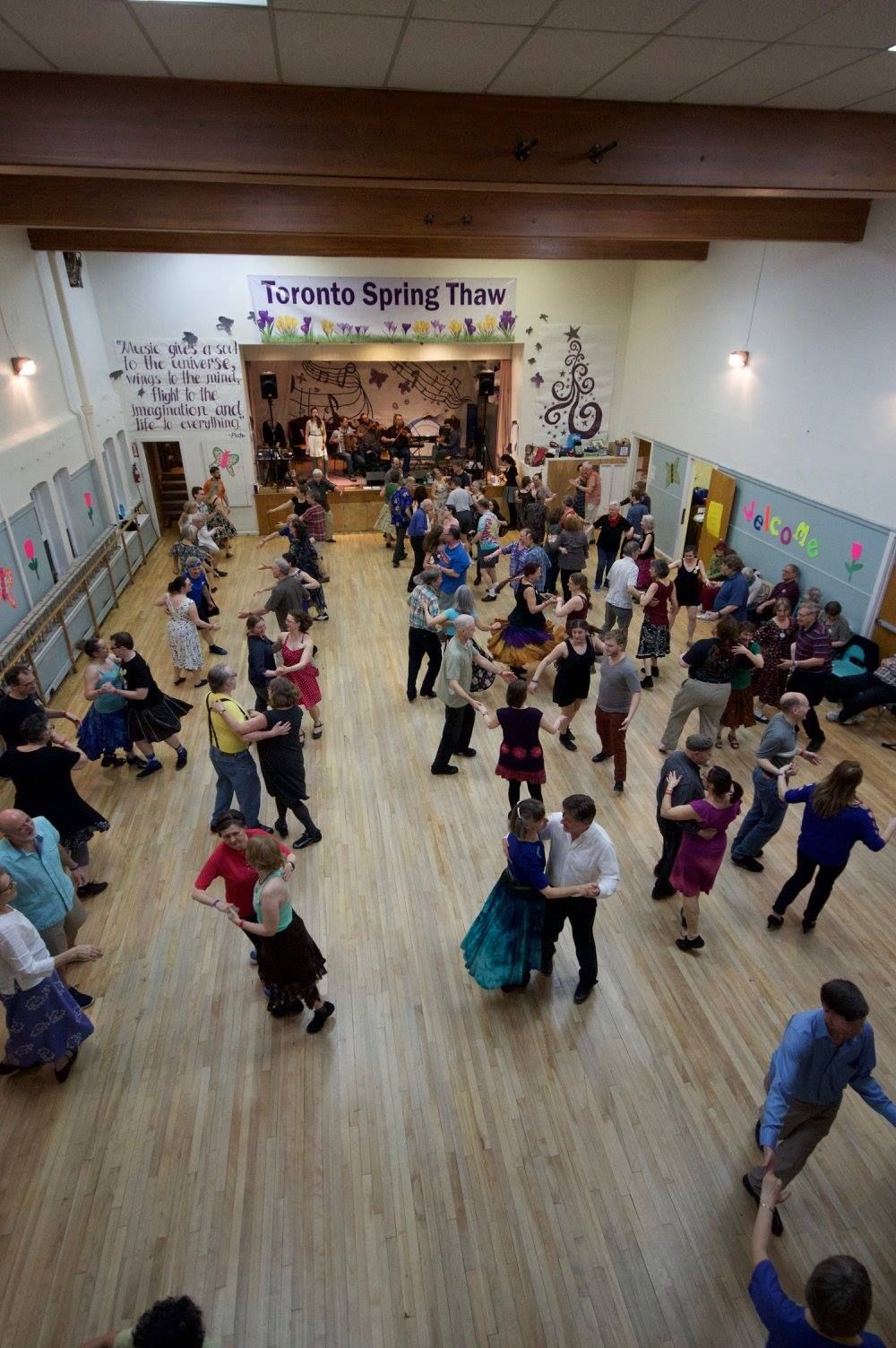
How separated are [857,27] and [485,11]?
1.52 metres

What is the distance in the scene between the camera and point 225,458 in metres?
12.1

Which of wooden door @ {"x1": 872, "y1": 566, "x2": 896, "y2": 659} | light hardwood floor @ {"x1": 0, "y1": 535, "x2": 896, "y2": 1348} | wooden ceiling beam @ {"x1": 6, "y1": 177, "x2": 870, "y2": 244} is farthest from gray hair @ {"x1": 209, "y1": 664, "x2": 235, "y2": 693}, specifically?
wooden door @ {"x1": 872, "y1": 566, "x2": 896, "y2": 659}

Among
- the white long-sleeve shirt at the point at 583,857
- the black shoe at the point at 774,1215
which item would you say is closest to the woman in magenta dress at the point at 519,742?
the white long-sleeve shirt at the point at 583,857

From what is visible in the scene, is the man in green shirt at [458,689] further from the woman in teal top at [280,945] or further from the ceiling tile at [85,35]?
the ceiling tile at [85,35]

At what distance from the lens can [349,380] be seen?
17.2m

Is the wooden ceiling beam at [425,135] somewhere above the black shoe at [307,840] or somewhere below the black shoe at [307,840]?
above

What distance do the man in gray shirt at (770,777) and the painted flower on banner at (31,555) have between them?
279 inches

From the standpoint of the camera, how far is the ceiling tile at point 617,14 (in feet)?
8.47

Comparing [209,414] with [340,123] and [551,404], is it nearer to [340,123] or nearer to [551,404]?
[551,404]

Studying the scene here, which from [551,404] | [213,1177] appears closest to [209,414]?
[551,404]

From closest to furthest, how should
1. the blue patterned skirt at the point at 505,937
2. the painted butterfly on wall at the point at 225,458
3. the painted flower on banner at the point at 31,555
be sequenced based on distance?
the blue patterned skirt at the point at 505,937 < the painted flower on banner at the point at 31,555 < the painted butterfly on wall at the point at 225,458

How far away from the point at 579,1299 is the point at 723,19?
16.1 ft

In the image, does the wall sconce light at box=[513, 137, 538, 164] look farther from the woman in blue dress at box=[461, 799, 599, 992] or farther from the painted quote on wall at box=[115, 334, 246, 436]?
the painted quote on wall at box=[115, 334, 246, 436]

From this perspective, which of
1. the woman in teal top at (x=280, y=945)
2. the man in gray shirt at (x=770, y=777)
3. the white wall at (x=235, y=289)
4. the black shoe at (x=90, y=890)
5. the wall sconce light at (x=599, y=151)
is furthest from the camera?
the white wall at (x=235, y=289)
